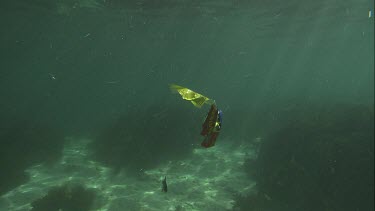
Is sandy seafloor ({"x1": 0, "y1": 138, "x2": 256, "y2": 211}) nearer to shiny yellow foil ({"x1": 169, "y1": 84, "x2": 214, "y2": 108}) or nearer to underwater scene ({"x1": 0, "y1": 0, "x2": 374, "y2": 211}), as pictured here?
underwater scene ({"x1": 0, "y1": 0, "x2": 374, "y2": 211})

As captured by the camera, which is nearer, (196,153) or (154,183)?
(154,183)

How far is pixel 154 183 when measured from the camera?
14781 millimetres

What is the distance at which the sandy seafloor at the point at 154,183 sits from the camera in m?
12.8

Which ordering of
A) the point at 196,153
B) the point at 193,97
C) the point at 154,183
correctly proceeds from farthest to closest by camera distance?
1. the point at 196,153
2. the point at 154,183
3. the point at 193,97

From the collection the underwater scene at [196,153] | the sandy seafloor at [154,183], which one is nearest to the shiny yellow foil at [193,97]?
the underwater scene at [196,153]

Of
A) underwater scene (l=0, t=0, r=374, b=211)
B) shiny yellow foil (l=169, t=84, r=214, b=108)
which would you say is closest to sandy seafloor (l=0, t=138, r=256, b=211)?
underwater scene (l=0, t=0, r=374, b=211)

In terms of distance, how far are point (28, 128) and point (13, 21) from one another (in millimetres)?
21539

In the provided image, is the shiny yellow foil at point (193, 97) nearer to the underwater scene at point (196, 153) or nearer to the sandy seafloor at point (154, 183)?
the underwater scene at point (196, 153)

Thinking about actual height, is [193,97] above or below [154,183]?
above

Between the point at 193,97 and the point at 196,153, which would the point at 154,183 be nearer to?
the point at 196,153

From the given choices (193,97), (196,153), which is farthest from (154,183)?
(193,97)

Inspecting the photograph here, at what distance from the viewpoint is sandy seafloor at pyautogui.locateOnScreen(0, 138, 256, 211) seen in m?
12.8

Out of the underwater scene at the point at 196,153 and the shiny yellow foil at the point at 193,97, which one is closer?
the shiny yellow foil at the point at 193,97

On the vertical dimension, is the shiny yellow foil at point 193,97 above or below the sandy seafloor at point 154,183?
above
